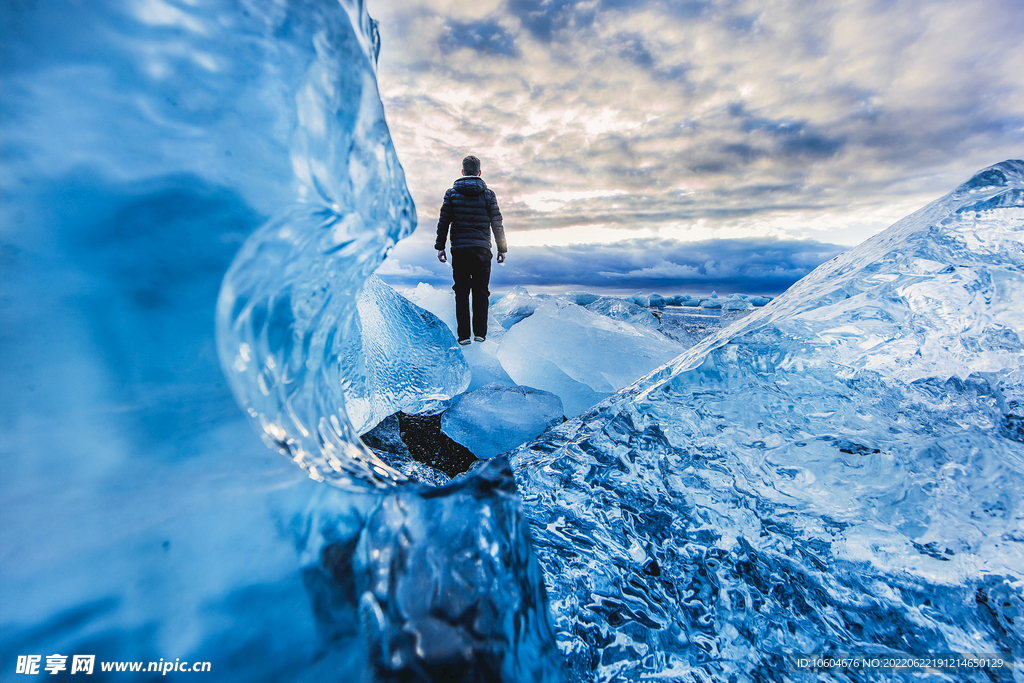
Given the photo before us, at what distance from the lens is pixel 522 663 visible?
0.55 meters

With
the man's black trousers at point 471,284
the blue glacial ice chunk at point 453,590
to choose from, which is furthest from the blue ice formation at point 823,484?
the man's black trousers at point 471,284

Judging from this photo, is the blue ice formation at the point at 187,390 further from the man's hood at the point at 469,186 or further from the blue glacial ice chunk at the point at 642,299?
the blue glacial ice chunk at the point at 642,299

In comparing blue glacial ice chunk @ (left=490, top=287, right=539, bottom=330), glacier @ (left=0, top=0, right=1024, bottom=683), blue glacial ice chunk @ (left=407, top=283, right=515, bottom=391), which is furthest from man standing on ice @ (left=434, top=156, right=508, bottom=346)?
glacier @ (left=0, top=0, right=1024, bottom=683)

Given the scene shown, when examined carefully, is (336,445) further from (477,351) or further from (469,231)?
(469,231)

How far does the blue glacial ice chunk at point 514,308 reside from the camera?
495 centimetres

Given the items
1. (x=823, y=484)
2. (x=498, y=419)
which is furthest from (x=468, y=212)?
(x=823, y=484)

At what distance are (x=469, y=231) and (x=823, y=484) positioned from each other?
3.33 meters

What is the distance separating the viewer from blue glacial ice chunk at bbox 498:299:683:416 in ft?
7.70

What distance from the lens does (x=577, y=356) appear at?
7.94ft

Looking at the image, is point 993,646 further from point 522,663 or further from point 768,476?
point 522,663

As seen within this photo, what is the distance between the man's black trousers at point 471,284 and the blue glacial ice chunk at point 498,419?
1.94 metres

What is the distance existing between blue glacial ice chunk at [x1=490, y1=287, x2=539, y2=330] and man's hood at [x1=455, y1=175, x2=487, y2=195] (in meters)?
1.65

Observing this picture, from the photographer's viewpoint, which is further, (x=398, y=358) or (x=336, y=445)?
(x=398, y=358)

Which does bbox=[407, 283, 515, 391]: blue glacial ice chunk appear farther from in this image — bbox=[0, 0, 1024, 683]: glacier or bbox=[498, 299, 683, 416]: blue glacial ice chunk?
bbox=[0, 0, 1024, 683]: glacier
